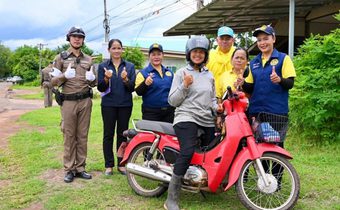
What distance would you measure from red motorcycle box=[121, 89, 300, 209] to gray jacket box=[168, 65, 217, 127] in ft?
0.62

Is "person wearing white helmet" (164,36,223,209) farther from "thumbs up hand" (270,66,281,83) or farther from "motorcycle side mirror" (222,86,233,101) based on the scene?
"thumbs up hand" (270,66,281,83)

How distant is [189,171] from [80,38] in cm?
223

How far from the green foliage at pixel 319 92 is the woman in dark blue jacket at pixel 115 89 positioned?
115 inches

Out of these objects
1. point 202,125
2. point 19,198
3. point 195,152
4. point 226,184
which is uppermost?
point 202,125

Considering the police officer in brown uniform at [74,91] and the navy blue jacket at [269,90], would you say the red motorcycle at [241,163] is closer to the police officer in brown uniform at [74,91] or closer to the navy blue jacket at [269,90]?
the navy blue jacket at [269,90]

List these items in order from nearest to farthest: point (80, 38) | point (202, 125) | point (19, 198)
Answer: point (202, 125), point (19, 198), point (80, 38)

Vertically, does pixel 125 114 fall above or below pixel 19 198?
above

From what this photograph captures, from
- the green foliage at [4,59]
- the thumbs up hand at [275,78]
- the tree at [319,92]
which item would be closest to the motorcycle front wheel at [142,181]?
the thumbs up hand at [275,78]

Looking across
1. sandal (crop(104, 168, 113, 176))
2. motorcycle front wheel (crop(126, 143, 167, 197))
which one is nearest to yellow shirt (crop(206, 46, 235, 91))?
motorcycle front wheel (crop(126, 143, 167, 197))

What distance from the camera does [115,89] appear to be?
5332mm

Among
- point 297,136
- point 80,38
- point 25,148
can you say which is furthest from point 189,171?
point 25,148

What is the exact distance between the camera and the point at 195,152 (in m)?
4.25

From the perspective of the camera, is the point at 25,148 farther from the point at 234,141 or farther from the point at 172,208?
the point at 234,141

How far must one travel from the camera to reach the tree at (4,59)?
3548 inches
